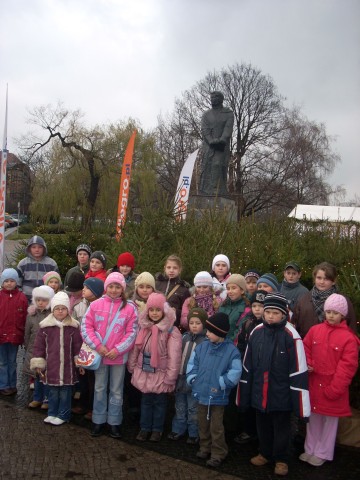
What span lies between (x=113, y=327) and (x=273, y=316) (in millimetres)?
1511

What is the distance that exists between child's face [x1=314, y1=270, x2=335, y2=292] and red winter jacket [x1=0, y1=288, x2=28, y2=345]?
3269 millimetres

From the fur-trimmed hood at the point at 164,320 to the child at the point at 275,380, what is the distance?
0.80 metres

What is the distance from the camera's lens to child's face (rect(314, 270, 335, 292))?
4586mm

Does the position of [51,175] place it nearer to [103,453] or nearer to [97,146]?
[97,146]

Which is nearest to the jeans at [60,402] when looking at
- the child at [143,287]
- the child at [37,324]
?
the child at [37,324]

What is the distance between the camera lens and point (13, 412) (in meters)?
4.92

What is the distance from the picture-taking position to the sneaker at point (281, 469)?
3840 millimetres

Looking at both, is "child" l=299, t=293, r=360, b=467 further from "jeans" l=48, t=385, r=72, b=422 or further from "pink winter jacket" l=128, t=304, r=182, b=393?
"jeans" l=48, t=385, r=72, b=422

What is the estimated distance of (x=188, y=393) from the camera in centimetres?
444

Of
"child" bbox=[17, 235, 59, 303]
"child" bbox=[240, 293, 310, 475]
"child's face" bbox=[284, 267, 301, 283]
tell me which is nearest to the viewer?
"child" bbox=[240, 293, 310, 475]

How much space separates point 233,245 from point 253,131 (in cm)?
2923

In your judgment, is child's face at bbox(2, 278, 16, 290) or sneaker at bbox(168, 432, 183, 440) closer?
sneaker at bbox(168, 432, 183, 440)

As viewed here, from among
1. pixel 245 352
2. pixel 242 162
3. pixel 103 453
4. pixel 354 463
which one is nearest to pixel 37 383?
pixel 103 453

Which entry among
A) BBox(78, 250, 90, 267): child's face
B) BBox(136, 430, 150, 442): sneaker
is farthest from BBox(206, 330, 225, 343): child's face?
BBox(78, 250, 90, 267): child's face
